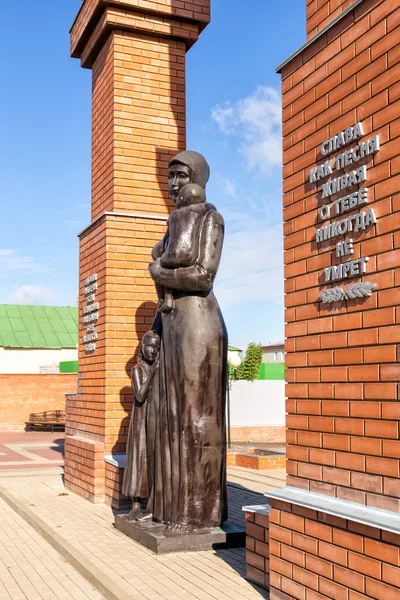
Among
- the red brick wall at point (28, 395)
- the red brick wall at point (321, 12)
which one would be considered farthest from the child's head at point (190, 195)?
the red brick wall at point (28, 395)

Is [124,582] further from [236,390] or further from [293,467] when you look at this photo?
[236,390]

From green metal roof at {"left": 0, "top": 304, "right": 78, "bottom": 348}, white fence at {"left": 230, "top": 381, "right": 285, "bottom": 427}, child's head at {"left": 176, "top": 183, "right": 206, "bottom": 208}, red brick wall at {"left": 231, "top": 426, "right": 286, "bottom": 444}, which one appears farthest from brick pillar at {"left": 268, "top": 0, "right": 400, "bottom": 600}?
green metal roof at {"left": 0, "top": 304, "right": 78, "bottom": 348}

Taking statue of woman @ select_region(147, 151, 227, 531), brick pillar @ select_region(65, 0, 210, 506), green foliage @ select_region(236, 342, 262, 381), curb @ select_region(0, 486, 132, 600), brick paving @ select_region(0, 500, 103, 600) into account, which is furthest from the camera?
green foliage @ select_region(236, 342, 262, 381)

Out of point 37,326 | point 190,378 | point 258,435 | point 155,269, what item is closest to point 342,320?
point 190,378

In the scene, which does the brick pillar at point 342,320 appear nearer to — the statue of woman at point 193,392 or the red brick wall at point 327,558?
the red brick wall at point 327,558

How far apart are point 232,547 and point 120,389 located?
2.62 m

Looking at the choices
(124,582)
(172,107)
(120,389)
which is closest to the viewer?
(124,582)

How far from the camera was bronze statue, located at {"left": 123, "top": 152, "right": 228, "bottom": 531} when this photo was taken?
580 centimetres

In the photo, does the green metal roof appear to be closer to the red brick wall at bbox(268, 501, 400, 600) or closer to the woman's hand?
the woman's hand

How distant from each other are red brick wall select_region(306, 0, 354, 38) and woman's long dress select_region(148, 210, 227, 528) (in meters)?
1.99

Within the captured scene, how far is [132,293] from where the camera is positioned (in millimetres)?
8078

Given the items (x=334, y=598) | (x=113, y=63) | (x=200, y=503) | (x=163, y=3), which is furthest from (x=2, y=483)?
(x=334, y=598)

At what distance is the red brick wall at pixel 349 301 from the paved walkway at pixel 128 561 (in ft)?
3.86

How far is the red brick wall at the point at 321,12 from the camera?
13.1 ft
